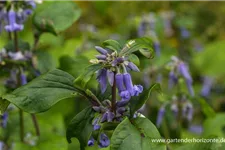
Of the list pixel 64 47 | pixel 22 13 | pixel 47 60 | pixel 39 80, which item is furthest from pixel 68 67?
pixel 64 47

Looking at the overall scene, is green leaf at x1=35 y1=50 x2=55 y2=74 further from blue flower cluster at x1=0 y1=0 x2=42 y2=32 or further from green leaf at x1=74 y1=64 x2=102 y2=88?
green leaf at x1=74 y1=64 x2=102 y2=88

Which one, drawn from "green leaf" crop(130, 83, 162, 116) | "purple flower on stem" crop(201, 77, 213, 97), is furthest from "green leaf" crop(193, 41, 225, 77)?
"green leaf" crop(130, 83, 162, 116)

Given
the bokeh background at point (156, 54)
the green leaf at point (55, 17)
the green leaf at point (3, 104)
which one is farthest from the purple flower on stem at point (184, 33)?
the green leaf at point (3, 104)

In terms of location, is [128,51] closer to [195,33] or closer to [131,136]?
[131,136]

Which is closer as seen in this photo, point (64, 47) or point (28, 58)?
point (28, 58)

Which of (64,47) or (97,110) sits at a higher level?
(64,47)

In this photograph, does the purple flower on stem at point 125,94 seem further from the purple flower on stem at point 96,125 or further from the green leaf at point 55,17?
the green leaf at point 55,17
